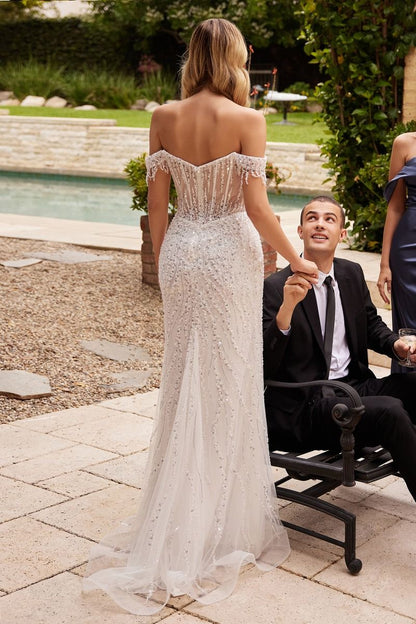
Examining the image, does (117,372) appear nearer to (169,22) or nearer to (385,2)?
(385,2)

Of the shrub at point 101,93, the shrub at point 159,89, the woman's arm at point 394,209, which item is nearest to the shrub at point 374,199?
the woman's arm at point 394,209

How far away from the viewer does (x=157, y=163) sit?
130 inches

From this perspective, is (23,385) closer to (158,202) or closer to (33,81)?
(158,202)

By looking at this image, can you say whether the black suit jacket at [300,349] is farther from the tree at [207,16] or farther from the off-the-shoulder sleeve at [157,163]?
the tree at [207,16]

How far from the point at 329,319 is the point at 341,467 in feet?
2.07

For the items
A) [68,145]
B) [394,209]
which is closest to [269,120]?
[68,145]

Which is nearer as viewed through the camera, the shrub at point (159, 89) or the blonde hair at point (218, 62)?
the blonde hair at point (218, 62)

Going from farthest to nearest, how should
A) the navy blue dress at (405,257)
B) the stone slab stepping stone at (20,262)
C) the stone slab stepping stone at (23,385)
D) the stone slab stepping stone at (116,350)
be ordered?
the stone slab stepping stone at (20,262), the stone slab stepping stone at (116,350), the stone slab stepping stone at (23,385), the navy blue dress at (405,257)

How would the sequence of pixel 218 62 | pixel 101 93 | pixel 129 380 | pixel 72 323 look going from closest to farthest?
1. pixel 218 62
2. pixel 129 380
3. pixel 72 323
4. pixel 101 93

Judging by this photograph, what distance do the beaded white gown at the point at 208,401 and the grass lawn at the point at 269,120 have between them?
56.0ft

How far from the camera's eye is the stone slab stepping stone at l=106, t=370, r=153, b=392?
223 inches

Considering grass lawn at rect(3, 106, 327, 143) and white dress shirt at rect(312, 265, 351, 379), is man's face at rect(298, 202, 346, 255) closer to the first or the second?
white dress shirt at rect(312, 265, 351, 379)

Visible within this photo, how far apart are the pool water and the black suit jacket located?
10765mm

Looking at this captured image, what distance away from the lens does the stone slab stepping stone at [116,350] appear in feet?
20.7
